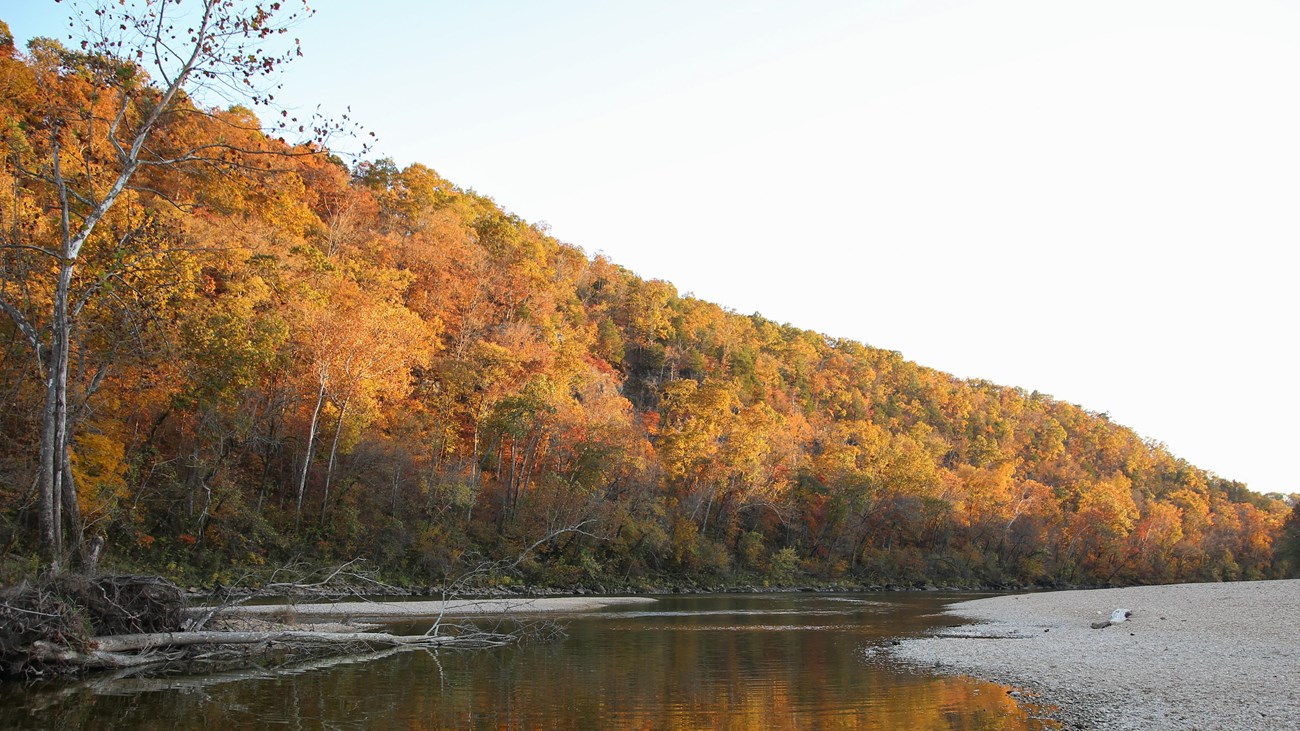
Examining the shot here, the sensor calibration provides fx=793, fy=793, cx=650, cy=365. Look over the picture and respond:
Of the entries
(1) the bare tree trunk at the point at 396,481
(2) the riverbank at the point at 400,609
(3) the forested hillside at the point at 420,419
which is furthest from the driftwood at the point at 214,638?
(1) the bare tree trunk at the point at 396,481

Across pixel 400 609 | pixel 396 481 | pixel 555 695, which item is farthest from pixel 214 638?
pixel 396 481

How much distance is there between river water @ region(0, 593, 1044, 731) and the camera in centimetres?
1076

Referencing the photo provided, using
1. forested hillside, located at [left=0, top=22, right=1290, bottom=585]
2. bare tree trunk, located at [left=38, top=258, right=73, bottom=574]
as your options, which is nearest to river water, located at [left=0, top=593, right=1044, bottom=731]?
bare tree trunk, located at [left=38, top=258, right=73, bottom=574]

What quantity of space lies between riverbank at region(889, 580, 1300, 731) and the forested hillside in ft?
51.9

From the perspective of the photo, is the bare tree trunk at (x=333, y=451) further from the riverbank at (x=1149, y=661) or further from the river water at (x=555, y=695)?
the riverbank at (x=1149, y=661)

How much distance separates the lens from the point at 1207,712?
436 inches

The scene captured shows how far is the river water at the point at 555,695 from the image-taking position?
10758mm

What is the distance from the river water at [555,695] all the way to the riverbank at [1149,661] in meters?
1.25

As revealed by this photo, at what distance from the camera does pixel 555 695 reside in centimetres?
1283

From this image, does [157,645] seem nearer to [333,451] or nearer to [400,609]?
[400,609]

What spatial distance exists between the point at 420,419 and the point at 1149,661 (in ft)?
131

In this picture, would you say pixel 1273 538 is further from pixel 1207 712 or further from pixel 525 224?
pixel 1207 712

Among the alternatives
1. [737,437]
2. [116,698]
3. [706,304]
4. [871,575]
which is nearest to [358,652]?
[116,698]

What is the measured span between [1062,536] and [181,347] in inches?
3449
